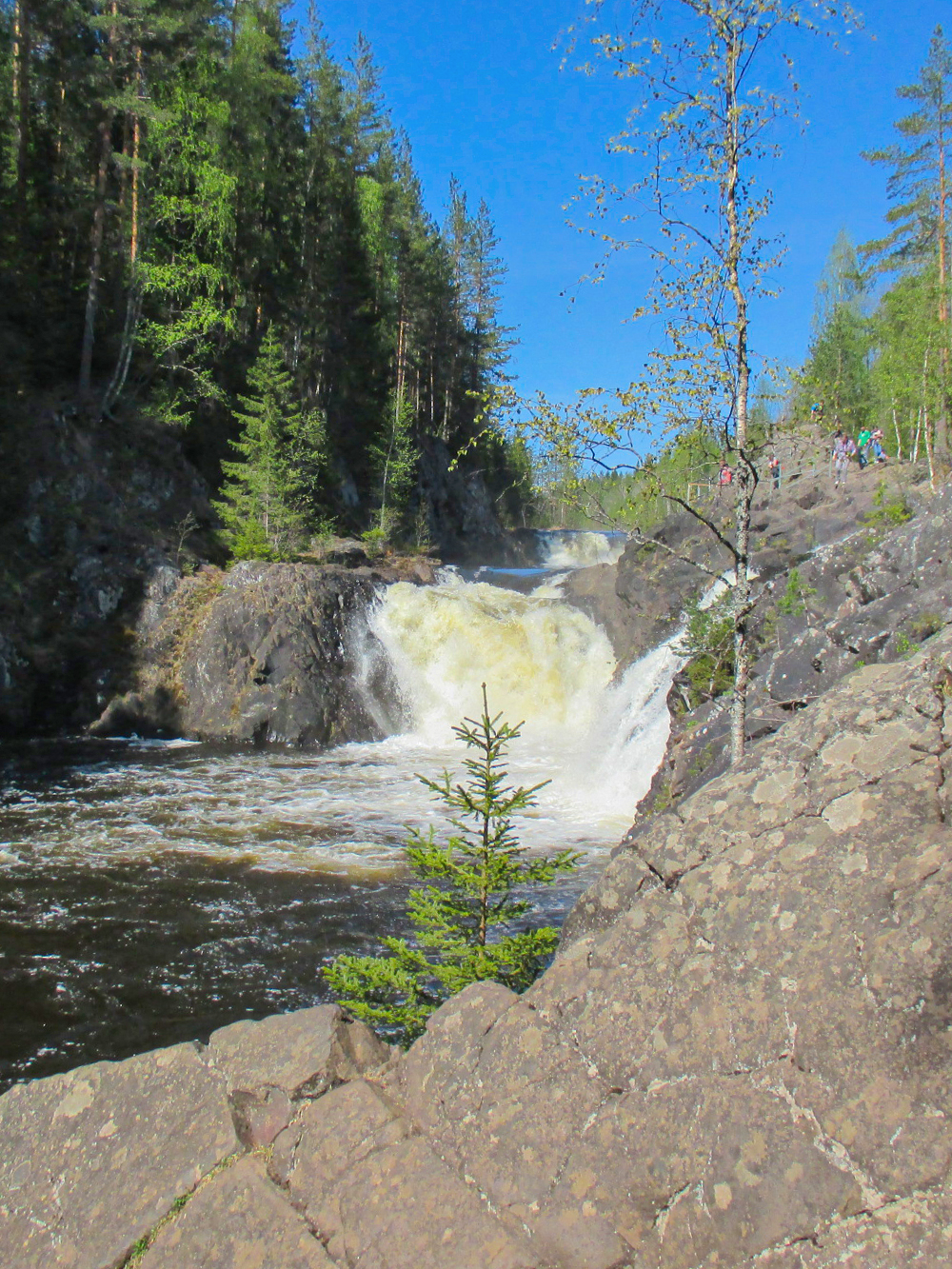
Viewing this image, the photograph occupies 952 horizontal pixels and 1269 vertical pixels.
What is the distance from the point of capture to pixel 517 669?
832 inches

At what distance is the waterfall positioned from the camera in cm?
1834

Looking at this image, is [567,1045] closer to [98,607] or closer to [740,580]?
[740,580]

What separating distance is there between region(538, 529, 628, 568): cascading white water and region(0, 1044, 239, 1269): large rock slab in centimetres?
4444

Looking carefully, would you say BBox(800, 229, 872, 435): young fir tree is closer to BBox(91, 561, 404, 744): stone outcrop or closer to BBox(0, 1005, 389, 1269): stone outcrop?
BBox(91, 561, 404, 744): stone outcrop

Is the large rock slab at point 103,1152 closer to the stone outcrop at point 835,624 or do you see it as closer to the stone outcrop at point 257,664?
the stone outcrop at point 835,624

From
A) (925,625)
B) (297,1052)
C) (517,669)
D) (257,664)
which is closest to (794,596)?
(925,625)

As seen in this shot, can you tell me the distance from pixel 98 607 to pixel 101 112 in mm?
14706

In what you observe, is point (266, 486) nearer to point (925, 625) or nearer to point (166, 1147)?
point (925, 625)

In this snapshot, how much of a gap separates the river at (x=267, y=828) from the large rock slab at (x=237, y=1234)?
4.43 meters

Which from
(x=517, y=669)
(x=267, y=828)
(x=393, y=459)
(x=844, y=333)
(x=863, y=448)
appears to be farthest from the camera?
(x=844, y=333)

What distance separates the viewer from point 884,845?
9.66 feet

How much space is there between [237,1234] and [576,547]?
4817cm

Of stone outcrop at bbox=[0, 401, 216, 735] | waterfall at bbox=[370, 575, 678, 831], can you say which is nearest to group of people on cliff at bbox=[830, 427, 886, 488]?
waterfall at bbox=[370, 575, 678, 831]

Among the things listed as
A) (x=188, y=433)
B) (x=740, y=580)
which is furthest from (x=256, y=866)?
(x=188, y=433)
